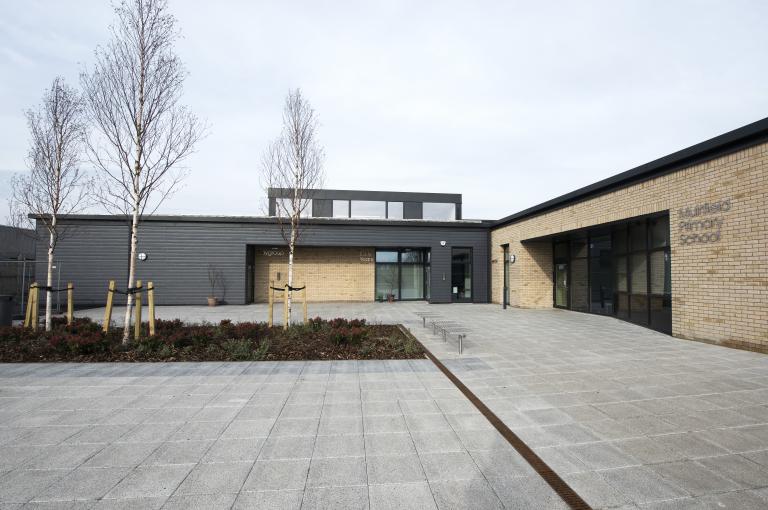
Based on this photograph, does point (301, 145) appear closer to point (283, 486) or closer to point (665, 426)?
point (283, 486)

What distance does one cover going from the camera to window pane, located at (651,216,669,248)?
32.8ft

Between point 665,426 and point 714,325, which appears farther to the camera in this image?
point 714,325

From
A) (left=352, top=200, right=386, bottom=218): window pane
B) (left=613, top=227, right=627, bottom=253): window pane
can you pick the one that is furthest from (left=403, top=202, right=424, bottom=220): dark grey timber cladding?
(left=613, top=227, right=627, bottom=253): window pane

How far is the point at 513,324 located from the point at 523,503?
9.53m

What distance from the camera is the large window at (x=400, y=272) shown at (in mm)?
20844

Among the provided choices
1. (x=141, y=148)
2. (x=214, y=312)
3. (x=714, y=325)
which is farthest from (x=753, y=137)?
(x=214, y=312)

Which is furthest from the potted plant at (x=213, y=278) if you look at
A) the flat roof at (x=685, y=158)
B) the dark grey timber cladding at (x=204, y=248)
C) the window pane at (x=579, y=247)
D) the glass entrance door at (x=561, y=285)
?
the window pane at (x=579, y=247)

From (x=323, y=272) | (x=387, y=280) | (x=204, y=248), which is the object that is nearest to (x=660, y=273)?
(x=387, y=280)

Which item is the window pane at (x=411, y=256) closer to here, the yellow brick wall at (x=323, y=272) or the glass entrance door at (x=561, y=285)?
the yellow brick wall at (x=323, y=272)

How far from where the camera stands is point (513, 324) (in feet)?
37.8

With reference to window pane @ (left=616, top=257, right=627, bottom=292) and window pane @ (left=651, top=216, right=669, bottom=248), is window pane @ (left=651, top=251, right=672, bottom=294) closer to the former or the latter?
window pane @ (left=651, top=216, right=669, bottom=248)

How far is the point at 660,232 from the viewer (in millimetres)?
10266

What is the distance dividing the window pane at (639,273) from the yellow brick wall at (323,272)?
12.7 meters

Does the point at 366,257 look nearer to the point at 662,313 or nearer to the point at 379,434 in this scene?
the point at 662,313
